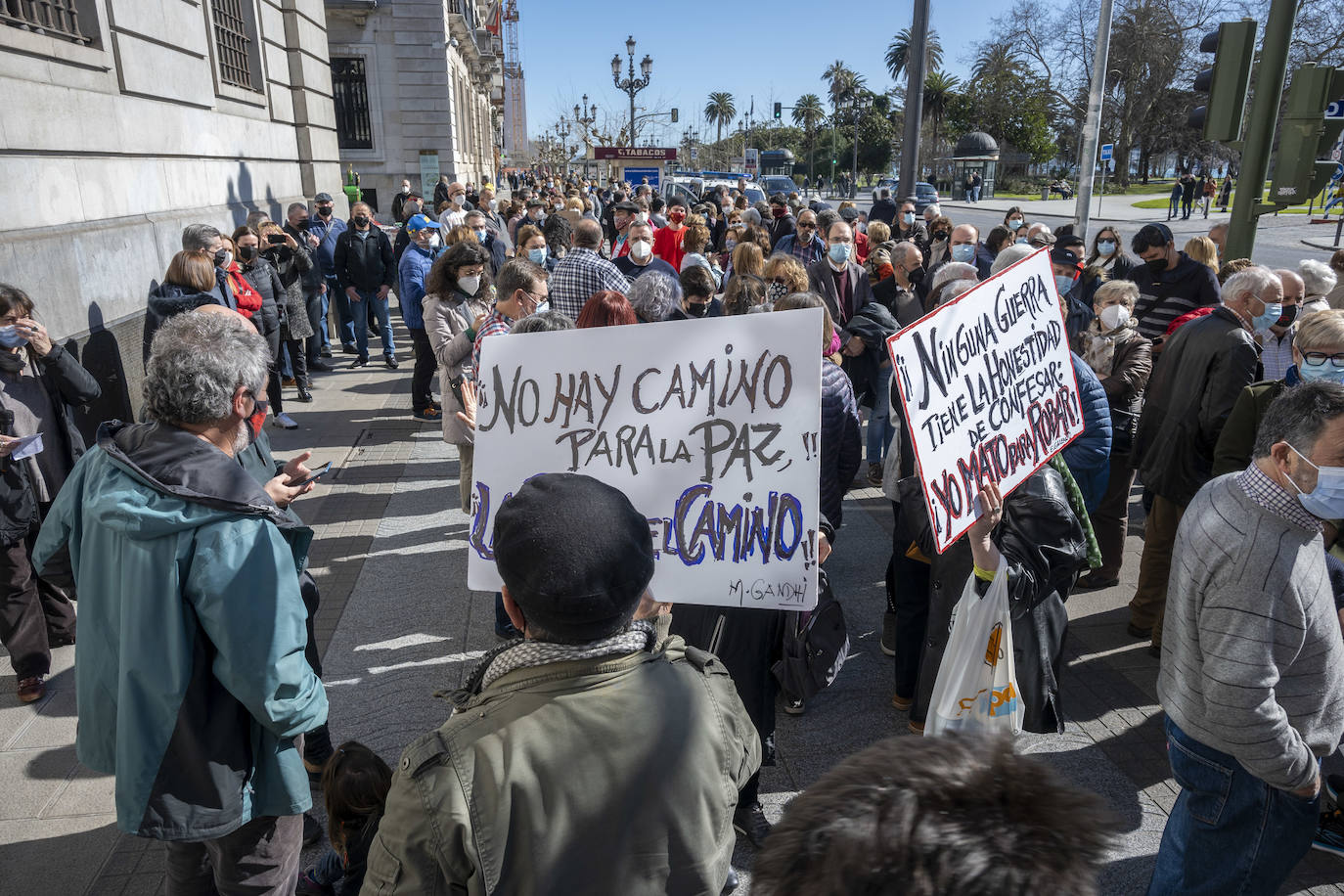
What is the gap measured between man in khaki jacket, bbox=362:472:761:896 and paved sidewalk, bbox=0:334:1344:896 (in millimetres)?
965

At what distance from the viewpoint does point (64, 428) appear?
4207mm

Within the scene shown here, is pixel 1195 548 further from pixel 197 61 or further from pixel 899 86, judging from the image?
pixel 899 86

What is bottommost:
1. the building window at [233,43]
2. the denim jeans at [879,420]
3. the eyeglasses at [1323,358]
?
the denim jeans at [879,420]

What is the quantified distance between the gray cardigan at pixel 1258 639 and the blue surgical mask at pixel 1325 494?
7 cm

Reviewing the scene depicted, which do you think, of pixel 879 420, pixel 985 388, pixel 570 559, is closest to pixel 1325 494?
pixel 985 388

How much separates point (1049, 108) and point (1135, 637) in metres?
60.9

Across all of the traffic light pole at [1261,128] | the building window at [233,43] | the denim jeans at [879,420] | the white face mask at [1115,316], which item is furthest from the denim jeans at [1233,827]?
the building window at [233,43]

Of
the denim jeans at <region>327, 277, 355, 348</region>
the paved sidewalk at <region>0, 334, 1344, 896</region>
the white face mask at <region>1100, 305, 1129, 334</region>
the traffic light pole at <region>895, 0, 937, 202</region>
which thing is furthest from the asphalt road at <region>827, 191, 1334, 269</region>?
the paved sidewalk at <region>0, 334, 1344, 896</region>

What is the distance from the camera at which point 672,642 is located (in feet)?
5.33

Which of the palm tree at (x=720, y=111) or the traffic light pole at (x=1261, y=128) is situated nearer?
the traffic light pole at (x=1261, y=128)

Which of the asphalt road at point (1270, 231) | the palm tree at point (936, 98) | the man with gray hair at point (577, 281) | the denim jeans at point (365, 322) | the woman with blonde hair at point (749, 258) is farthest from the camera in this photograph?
the palm tree at point (936, 98)

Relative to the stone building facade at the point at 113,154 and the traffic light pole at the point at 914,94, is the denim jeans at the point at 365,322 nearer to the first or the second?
the stone building facade at the point at 113,154

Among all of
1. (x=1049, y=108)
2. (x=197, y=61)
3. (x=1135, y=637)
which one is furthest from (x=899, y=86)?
(x=1135, y=637)

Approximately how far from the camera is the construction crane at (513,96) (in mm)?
92750
